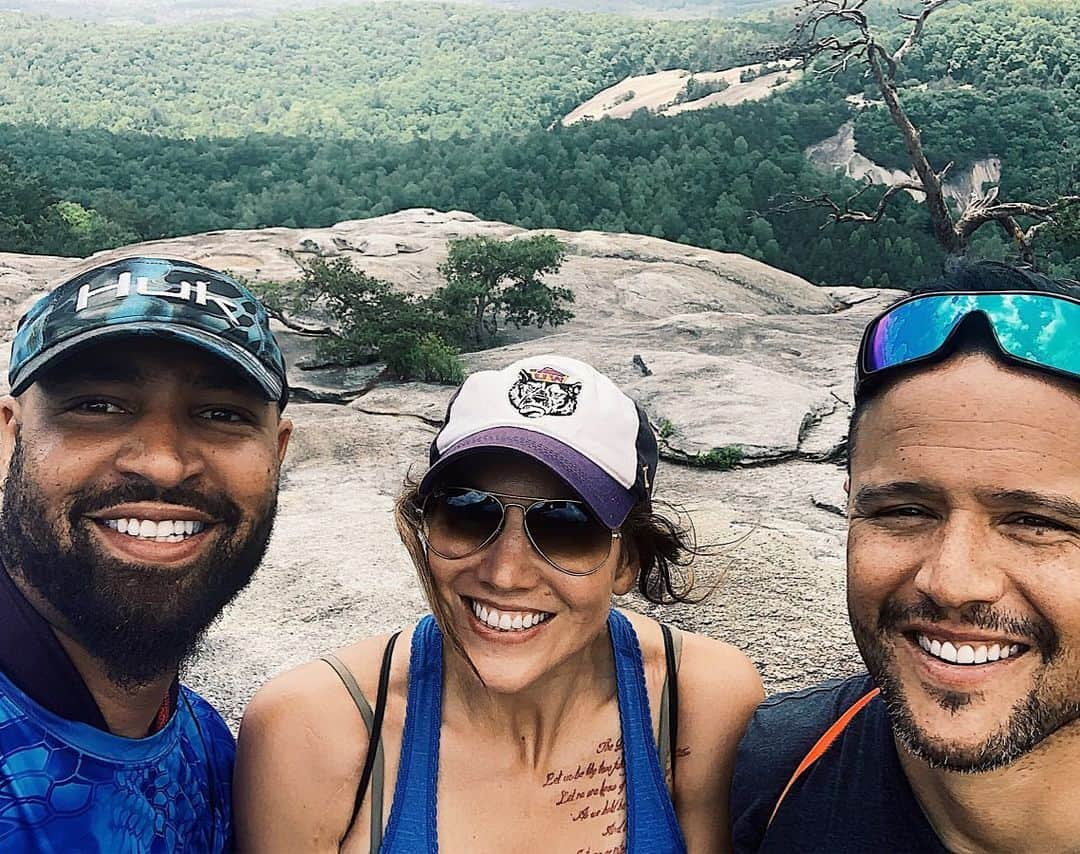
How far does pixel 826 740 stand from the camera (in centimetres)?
170

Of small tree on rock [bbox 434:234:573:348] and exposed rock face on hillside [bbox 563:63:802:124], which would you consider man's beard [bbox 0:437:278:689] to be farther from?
exposed rock face on hillside [bbox 563:63:802:124]

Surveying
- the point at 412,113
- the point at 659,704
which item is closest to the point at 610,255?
the point at 659,704

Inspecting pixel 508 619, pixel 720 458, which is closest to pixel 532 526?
pixel 508 619

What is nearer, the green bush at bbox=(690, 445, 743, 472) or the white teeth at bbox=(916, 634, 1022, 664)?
the white teeth at bbox=(916, 634, 1022, 664)

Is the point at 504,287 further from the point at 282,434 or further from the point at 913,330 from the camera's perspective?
the point at 913,330

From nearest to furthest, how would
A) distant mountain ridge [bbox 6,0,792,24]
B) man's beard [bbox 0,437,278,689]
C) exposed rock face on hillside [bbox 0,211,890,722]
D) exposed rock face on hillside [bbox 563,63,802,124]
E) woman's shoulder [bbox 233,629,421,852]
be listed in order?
1. man's beard [bbox 0,437,278,689]
2. woman's shoulder [bbox 233,629,421,852]
3. exposed rock face on hillside [bbox 0,211,890,722]
4. exposed rock face on hillside [bbox 563,63,802,124]
5. distant mountain ridge [bbox 6,0,792,24]

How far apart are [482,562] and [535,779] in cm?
45

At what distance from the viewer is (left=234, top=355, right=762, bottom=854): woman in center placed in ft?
5.85

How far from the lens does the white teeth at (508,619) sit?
1844mm

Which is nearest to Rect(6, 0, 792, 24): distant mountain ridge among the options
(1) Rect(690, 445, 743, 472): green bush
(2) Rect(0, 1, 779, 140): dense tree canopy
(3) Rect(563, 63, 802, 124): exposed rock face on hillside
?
(2) Rect(0, 1, 779, 140): dense tree canopy

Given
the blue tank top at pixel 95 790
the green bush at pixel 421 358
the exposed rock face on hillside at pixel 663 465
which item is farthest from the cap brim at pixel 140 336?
the green bush at pixel 421 358

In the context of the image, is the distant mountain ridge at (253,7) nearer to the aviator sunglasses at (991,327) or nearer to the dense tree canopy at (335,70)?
the dense tree canopy at (335,70)

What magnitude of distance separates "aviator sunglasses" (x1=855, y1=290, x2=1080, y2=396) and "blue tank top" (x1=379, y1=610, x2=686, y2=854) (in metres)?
0.77

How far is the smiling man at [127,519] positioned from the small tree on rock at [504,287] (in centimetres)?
1137
